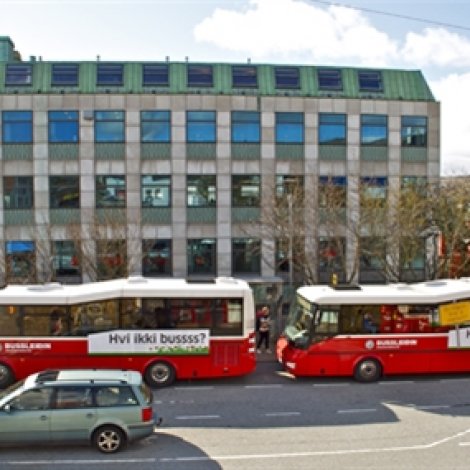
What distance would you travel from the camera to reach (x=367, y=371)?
49.4 ft

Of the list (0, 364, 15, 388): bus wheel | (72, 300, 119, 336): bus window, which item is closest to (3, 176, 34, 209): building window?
(0, 364, 15, 388): bus wheel

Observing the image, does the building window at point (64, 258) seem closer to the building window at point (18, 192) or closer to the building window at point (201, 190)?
the building window at point (18, 192)

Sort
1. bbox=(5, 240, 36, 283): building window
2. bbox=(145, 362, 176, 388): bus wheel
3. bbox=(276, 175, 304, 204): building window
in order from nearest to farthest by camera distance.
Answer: bbox=(145, 362, 176, 388): bus wheel, bbox=(276, 175, 304, 204): building window, bbox=(5, 240, 36, 283): building window

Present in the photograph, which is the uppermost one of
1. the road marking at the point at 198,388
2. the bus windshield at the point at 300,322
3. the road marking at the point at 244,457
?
the bus windshield at the point at 300,322

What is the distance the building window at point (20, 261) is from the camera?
2480cm

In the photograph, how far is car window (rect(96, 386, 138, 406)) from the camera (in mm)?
9898

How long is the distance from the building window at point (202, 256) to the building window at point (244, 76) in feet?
27.9

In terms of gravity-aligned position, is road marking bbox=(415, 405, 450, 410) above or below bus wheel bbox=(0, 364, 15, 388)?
below

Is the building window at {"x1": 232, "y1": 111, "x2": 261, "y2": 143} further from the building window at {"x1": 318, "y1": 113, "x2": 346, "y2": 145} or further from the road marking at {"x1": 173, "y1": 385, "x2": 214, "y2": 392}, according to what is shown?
the road marking at {"x1": 173, "y1": 385, "x2": 214, "y2": 392}

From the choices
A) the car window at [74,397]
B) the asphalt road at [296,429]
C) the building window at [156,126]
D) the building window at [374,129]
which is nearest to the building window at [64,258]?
the building window at [156,126]

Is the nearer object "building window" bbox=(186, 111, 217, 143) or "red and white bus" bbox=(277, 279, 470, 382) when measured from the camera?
"red and white bus" bbox=(277, 279, 470, 382)

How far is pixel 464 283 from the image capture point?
16.0m

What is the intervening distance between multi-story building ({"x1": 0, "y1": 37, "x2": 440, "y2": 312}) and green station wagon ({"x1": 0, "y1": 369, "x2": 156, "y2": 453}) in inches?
642

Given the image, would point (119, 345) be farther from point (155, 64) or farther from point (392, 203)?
point (155, 64)
